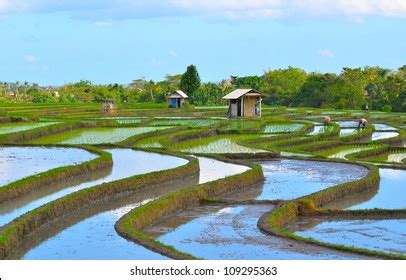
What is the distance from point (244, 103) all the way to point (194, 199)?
25174 millimetres

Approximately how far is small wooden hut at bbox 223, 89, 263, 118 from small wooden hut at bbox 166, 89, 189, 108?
31.8ft

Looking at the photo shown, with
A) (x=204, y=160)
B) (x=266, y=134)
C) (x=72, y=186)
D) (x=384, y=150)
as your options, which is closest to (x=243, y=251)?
(x=72, y=186)

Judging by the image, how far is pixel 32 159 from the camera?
59.2 ft

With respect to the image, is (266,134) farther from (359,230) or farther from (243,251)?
(243,251)

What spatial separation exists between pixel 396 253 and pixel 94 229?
384 cm

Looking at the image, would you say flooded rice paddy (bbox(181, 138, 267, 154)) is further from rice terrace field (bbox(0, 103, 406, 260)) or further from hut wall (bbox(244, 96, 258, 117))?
hut wall (bbox(244, 96, 258, 117))

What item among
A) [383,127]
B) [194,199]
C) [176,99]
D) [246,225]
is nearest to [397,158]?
[194,199]

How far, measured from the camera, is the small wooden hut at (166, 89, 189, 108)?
4859cm

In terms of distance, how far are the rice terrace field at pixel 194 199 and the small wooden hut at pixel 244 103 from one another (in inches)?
534

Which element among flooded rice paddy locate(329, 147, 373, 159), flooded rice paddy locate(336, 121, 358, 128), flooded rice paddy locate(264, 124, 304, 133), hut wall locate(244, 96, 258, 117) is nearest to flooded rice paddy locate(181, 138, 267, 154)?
flooded rice paddy locate(329, 147, 373, 159)

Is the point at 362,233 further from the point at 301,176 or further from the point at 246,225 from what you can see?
the point at 301,176

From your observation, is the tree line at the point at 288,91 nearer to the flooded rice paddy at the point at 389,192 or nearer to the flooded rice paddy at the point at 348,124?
the flooded rice paddy at the point at 348,124

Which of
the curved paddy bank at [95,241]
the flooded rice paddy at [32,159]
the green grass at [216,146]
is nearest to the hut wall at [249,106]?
the green grass at [216,146]

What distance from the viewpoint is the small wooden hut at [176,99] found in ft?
159
